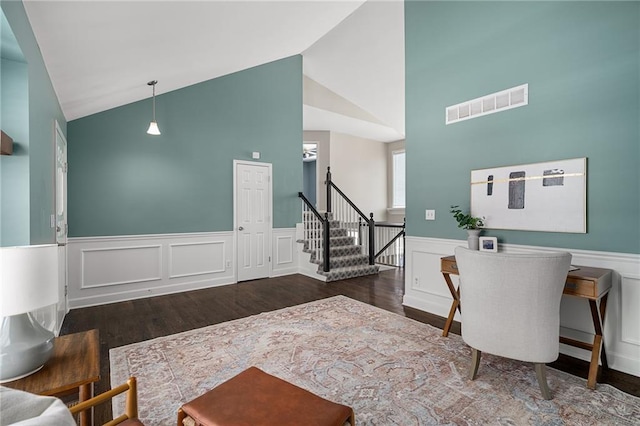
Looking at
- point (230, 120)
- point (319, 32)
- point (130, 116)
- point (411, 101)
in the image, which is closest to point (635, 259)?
point (411, 101)

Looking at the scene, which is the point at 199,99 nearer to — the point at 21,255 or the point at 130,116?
the point at 130,116

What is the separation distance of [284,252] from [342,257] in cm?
108

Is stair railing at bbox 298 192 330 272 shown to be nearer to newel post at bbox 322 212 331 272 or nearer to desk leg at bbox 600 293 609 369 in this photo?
newel post at bbox 322 212 331 272

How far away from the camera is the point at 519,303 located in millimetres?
2037

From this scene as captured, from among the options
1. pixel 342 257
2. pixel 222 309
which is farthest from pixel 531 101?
pixel 222 309

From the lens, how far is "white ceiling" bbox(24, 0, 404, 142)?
218 centimetres

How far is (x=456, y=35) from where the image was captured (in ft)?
11.6

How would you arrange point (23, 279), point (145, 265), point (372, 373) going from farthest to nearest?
point (145, 265) < point (372, 373) < point (23, 279)

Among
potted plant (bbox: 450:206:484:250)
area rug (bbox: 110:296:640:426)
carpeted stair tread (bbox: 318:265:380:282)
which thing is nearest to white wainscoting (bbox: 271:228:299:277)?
carpeted stair tread (bbox: 318:265:380:282)

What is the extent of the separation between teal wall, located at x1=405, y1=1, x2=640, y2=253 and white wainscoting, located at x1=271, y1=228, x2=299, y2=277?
2.60 metres

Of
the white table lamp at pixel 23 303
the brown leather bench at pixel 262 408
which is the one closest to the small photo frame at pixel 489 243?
the brown leather bench at pixel 262 408

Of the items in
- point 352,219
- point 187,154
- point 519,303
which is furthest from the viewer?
point 352,219

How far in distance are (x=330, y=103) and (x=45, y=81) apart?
538 cm

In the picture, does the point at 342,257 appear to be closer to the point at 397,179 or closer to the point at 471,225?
the point at 471,225
